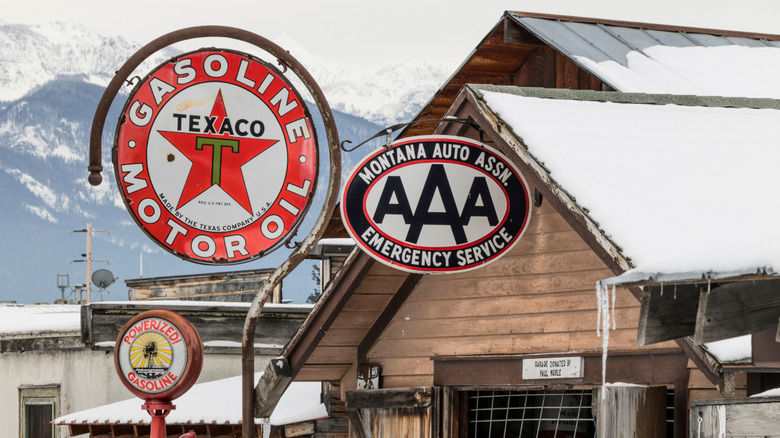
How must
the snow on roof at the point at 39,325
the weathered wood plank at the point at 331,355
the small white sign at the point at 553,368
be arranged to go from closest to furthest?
the small white sign at the point at 553,368 → the weathered wood plank at the point at 331,355 → the snow on roof at the point at 39,325

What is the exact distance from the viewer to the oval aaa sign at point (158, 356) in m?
13.1

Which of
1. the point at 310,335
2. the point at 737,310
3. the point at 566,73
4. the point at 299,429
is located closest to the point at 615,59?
the point at 566,73

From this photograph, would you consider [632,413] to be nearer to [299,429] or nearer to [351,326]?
[351,326]

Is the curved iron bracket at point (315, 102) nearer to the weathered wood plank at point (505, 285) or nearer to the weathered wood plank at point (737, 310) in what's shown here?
the weathered wood plank at point (505, 285)

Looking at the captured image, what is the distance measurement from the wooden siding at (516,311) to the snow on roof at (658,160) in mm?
1092

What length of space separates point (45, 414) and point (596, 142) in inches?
575

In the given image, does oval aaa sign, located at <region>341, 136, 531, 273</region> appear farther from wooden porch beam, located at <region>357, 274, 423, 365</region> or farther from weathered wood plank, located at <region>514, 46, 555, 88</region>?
weathered wood plank, located at <region>514, 46, 555, 88</region>

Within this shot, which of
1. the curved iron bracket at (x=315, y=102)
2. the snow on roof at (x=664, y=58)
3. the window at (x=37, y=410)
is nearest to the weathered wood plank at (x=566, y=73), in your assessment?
the snow on roof at (x=664, y=58)

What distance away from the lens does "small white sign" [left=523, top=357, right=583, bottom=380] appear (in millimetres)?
10430

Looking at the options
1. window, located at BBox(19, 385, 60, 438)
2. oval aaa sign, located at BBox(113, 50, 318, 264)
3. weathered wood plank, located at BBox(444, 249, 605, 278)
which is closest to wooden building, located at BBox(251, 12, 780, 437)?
weathered wood plank, located at BBox(444, 249, 605, 278)

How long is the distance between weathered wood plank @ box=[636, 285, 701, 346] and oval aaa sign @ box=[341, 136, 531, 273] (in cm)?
372

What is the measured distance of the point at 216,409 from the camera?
17031mm

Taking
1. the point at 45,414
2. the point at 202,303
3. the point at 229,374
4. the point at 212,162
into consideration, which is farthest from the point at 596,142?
the point at 45,414

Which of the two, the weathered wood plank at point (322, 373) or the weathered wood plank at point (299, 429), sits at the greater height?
the weathered wood plank at point (322, 373)
